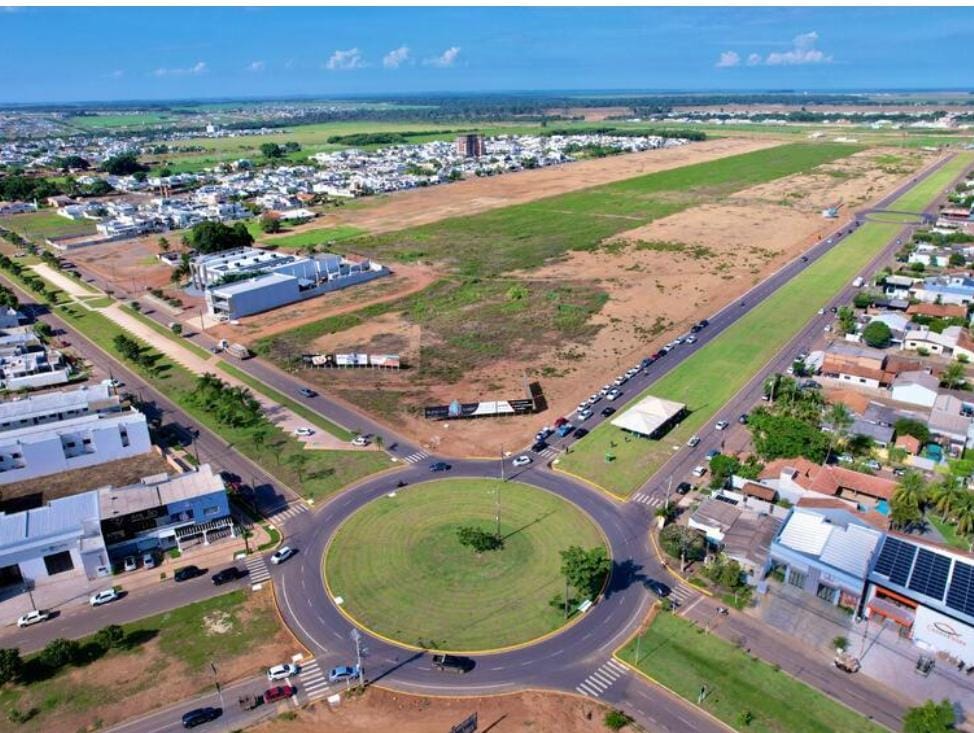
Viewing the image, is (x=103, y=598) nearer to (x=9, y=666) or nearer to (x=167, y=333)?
Answer: (x=9, y=666)

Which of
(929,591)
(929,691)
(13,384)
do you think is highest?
(13,384)

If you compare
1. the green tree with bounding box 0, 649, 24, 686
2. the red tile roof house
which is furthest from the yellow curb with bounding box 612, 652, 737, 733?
the green tree with bounding box 0, 649, 24, 686

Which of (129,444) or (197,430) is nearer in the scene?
(129,444)

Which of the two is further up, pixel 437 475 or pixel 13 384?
pixel 13 384

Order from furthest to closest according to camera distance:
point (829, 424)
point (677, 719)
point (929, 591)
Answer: point (829, 424) → point (929, 591) → point (677, 719)

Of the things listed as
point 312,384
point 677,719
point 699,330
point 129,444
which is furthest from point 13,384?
point 699,330

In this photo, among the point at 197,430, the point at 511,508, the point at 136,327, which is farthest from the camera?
the point at 136,327

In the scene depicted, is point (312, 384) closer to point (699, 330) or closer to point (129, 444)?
point (129, 444)

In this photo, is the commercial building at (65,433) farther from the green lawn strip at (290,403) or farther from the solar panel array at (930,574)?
the solar panel array at (930,574)
